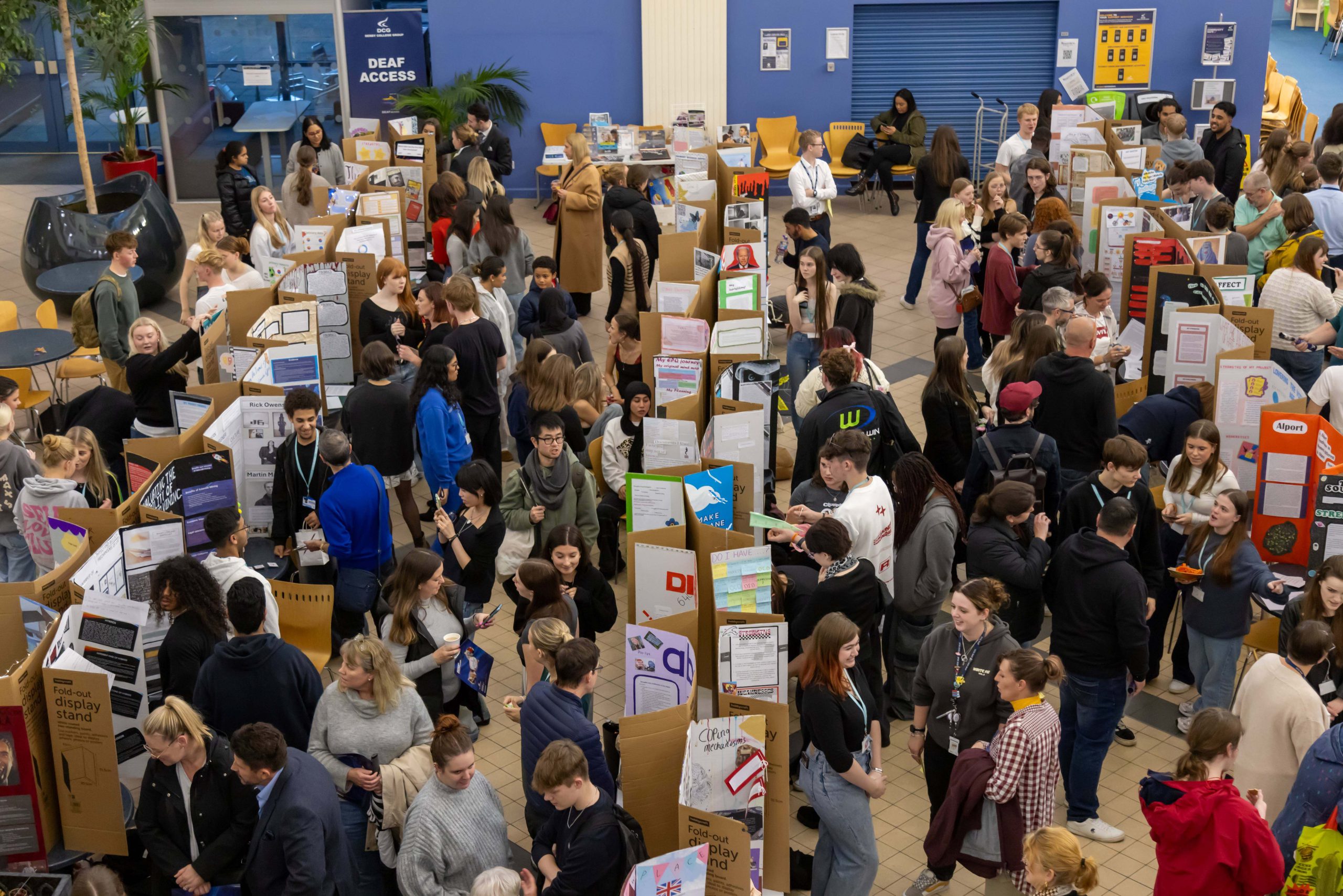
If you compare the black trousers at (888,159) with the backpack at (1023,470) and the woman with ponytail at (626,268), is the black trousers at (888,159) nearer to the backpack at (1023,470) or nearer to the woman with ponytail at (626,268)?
the woman with ponytail at (626,268)

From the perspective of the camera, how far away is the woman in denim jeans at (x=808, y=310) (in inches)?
333

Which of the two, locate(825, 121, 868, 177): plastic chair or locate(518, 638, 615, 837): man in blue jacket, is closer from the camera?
locate(518, 638, 615, 837): man in blue jacket

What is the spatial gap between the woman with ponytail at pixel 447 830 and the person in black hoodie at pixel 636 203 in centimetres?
648

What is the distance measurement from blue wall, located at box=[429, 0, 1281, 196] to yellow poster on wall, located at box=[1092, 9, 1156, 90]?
0.10 meters

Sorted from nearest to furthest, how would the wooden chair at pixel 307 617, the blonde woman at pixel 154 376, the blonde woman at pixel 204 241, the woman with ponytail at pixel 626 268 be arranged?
the wooden chair at pixel 307 617, the blonde woman at pixel 154 376, the blonde woman at pixel 204 241, the woman with ponytail at pixel 626 268

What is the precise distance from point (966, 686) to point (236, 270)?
586cm

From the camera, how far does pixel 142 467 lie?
6.48 metres

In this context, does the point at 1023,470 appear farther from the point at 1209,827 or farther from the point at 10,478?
the point at 10,478

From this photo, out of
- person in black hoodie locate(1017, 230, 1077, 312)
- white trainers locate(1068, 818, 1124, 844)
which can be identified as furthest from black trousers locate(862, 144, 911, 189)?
white trainers locate(1068, 818, 1124, 844)

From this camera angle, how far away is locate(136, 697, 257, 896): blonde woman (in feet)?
14.9

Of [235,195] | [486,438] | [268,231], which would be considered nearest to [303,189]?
[235,195]

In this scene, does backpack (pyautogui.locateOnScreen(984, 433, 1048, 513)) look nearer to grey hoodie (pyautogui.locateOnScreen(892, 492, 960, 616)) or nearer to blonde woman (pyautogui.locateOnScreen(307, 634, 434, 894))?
grey hoodie (pyautogui.locateOnScreen(892, 492, 960, 616))

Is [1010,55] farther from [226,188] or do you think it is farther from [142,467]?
[142,467]

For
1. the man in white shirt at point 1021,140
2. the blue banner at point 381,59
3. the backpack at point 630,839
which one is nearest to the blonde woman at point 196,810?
the backpack at point 630,839
